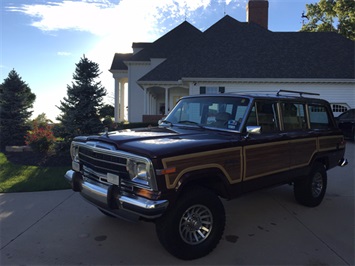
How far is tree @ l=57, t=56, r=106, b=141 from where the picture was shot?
432 inches

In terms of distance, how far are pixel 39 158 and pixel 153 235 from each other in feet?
22.8

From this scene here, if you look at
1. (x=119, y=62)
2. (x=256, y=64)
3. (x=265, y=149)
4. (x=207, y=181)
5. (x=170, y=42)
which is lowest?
(x=207, y=181)

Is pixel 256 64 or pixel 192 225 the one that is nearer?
pixel 192 225

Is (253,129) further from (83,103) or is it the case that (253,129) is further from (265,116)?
(83,103)

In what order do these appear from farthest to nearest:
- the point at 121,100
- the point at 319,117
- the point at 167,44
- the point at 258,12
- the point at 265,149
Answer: the point at 121,100
the point at 167,44
the point at 258,12
the point at 319,117
the point at 265,149

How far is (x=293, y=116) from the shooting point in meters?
4.90

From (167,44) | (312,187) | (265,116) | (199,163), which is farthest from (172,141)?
(167,44)

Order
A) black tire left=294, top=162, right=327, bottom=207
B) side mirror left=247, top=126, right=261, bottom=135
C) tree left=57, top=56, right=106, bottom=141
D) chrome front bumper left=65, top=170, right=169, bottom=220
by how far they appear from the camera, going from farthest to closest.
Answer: tree left=57, top=56, right=106, bottom=141 < black tire left=294, top=162, right=327, bottom=207 < side mirror left=247, top=126, right=261, bottom=135 < chrome front bumper left=65, top=170, right=169, bottom=220

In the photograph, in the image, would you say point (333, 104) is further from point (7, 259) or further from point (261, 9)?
point (7, 259)

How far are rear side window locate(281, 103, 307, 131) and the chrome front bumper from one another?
2.69 m

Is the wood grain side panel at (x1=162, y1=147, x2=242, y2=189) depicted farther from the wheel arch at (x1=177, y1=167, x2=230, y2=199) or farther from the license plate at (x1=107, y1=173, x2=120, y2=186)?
the license plate at (x1=107, y1=173, x2=120, y2=186)

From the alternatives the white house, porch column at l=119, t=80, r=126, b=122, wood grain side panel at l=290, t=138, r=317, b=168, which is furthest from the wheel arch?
porch column at l=119, t=80, r=126, b=122

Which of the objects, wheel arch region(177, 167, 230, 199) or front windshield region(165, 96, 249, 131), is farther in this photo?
front windshield region(165, 96, 249, 131)

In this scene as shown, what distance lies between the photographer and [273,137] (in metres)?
4.33
